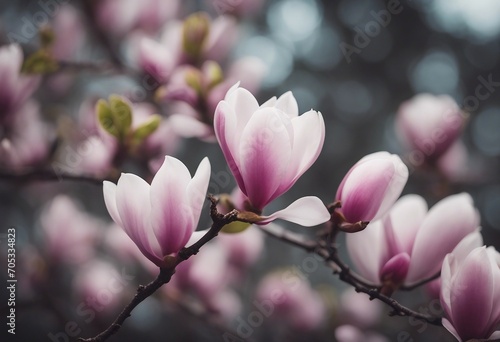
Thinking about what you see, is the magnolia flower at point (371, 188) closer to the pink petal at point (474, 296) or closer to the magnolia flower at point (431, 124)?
the pink petal at point (474, 296)

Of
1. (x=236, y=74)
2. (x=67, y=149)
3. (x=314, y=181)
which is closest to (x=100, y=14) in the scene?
(x=67, y=149)

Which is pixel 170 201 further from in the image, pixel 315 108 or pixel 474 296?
pixel 315 108

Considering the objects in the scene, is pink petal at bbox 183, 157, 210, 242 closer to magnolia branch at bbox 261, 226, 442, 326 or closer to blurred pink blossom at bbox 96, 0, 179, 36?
magnolia branch at bbox 261, 226, 442, 326

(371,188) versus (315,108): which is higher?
(371,188)

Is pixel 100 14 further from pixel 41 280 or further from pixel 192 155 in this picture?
pixel 192 155

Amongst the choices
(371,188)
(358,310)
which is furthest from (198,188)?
(358,310)

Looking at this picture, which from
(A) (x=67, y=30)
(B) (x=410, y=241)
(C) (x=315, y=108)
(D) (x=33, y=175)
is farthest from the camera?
(C) (x=315, y=108)

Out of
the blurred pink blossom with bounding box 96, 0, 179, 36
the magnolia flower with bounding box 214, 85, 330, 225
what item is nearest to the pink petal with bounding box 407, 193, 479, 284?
the magnolia flower with bounding box 214, 85, 330, 225
